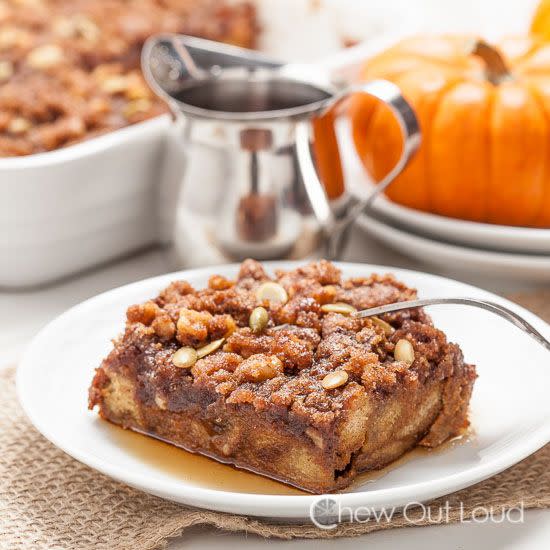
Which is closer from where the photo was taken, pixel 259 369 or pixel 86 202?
pixel 259 369

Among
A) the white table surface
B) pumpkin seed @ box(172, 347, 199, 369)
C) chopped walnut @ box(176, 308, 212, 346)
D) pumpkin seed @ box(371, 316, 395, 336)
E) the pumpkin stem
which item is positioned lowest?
the white table surface

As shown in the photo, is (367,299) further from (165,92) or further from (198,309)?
(165,92)

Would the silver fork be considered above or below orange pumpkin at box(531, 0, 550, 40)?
below

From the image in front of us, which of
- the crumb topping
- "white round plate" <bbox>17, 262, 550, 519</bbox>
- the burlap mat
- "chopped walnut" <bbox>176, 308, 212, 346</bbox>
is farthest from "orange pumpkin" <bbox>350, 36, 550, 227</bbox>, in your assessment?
"chopped walnut" <bbox>176, 308, 212, 346</bbox>

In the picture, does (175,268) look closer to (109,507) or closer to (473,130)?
(473,130)

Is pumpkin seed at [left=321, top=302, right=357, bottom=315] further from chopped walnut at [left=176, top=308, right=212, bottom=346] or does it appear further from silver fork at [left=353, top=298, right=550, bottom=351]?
chopped walnut at [left=176, top=308, right=212, bottom=346]

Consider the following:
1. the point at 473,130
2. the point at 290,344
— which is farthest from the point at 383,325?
the point at 473,130

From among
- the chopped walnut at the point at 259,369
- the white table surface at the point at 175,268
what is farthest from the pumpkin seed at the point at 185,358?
the white table surface at the point at 175,268
